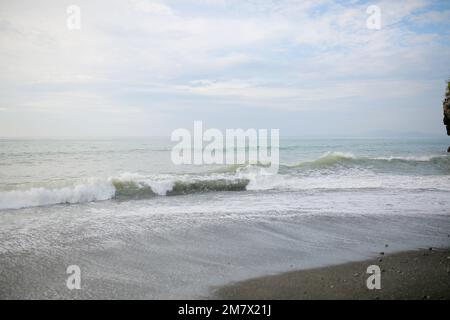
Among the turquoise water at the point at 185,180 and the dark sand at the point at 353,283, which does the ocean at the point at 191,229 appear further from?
the dark sand at the point at 353,283

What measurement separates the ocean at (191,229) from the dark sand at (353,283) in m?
0.33

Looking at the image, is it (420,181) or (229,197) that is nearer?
(229,197)

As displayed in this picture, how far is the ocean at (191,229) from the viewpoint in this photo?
204 inches

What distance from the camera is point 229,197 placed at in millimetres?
12859

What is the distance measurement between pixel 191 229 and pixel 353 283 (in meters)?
4.33

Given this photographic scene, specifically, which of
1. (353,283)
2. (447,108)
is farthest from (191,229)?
(447,108)

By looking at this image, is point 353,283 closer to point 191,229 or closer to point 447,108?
point 191,229

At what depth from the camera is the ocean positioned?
5.17 meters

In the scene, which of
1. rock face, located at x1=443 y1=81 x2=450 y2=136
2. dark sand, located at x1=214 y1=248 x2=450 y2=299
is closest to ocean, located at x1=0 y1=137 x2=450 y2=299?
dark sand, located at x1=214 y1=248 x2=450 y2=299

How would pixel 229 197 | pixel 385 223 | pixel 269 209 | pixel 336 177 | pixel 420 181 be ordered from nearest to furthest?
pixel 385 223 < pixel 269 209 < pixel 229 197 < pixel 420 181 < pixel 336 177

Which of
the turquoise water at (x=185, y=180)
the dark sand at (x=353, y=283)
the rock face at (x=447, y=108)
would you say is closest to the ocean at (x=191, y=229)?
the turquoise water at (x=185, y=180)
